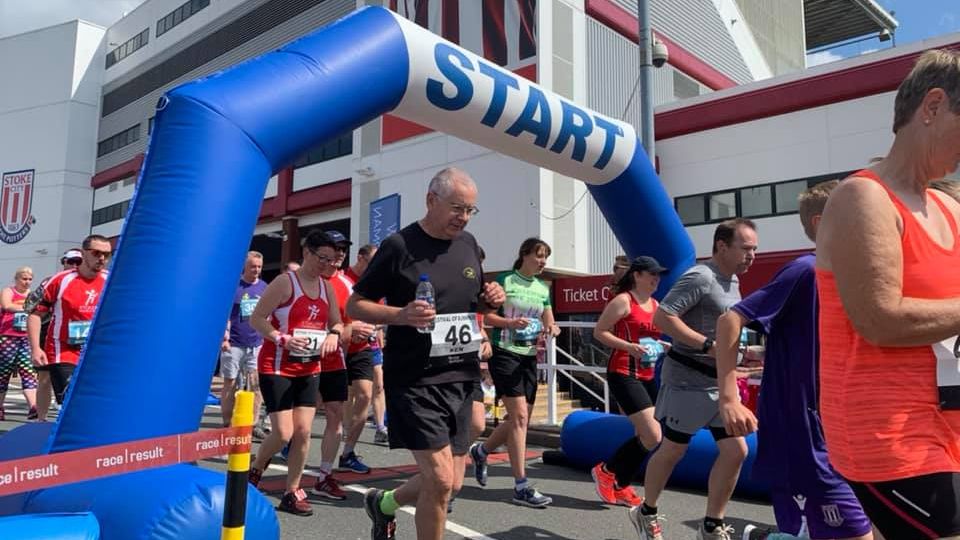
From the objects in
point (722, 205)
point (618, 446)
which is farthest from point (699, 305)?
point (722, 205)

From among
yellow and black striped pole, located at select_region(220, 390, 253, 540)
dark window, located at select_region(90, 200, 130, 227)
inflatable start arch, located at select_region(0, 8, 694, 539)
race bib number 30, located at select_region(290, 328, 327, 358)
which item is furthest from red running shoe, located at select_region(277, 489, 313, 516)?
dark window, located at select_region(90, 200, 130, 227)

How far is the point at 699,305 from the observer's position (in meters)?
3.89

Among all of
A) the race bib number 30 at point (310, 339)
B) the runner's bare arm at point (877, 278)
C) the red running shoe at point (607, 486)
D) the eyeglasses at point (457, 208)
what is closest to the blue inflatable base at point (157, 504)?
the eyeglasses at point (457, 208)

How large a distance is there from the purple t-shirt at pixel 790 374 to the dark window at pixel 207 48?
24687mm

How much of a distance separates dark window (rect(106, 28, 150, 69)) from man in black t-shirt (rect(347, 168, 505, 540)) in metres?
37.8

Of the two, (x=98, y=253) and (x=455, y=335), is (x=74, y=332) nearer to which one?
(x=98, y=253)

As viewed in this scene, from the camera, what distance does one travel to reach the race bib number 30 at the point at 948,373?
1513 millimetres

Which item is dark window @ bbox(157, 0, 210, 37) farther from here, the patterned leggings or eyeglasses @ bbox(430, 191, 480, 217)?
eyeglasses @ bbox(430, 191, 480, 217)

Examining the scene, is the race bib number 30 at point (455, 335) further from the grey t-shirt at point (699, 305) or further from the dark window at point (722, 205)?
the dark window at point (722, 205)

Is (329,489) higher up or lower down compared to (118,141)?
lower down

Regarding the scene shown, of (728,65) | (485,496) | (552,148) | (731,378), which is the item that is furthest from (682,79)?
(731,378)

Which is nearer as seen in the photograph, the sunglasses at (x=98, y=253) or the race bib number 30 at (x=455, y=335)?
the race bib number 30 at (x=455, y=335)

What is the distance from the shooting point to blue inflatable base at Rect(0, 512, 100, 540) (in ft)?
7.71

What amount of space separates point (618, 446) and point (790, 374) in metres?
3.09
